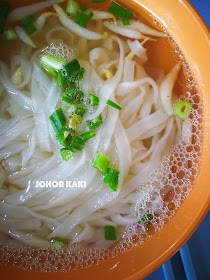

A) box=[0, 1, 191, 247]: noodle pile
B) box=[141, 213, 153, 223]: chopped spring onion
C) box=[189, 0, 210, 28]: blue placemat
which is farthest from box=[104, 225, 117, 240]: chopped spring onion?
box=[189, 0, 210, 28]: blue placemat

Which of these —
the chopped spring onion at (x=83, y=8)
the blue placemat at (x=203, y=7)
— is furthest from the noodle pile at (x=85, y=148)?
the blue placemat at (x=203, y=7)

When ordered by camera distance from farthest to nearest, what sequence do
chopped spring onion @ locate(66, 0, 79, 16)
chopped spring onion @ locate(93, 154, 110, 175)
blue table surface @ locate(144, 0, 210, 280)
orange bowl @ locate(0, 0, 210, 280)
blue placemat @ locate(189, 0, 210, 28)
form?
1. blue placemat @ locate(189, 0, 210, 28)
2. chopped spring onion @ locate(66, 0, 79, 16)
3. blue table surface @ locate(144, 0, 210, 280)
4. chopped spring onion @ locate(93, 154, 110, 175)
5. orange bowl @ locate(0, 0, 210, 280)

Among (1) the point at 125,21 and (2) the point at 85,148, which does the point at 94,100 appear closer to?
(2) the point at 85,148

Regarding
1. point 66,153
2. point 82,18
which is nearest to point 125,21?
point 82,18

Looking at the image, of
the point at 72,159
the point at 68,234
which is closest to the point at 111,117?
the point at 72,159

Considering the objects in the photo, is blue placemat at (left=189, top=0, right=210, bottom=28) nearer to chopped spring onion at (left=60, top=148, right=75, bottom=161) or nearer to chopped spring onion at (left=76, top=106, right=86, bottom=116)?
chopped spring onion at (left=76, top=106, right=86, bottom=116)

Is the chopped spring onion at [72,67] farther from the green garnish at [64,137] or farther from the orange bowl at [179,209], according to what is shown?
the orange bowl at [179,209]

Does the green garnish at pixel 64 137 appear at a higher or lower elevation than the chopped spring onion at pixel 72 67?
lower
